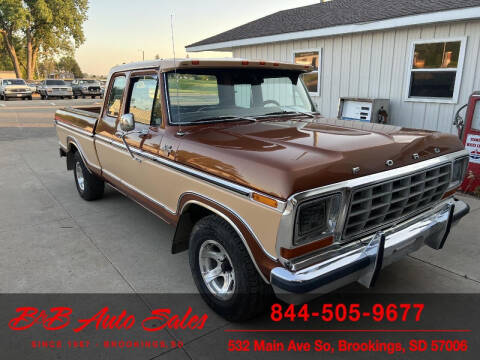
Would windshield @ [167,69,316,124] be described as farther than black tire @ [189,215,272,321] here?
Yes

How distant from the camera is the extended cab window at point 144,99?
3519 mm

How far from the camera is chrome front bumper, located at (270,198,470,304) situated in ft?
7.31

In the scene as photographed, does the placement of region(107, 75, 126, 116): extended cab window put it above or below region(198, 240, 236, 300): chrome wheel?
above

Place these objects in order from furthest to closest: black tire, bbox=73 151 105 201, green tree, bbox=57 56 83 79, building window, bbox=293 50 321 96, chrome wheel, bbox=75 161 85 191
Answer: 1. green tree, bbox=57 56 83 79
2. building window, bbox=293 50 321 96
3. chrome wheel, bbox=75 161 85 191
4. black tire, bbox=73 151 105 201

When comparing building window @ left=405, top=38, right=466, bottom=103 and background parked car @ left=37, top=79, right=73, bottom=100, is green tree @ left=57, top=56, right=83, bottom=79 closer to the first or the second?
background parked car @ left=37, top=79, right=73, bottom=100

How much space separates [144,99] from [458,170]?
3017mm

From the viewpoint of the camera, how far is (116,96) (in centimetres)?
442

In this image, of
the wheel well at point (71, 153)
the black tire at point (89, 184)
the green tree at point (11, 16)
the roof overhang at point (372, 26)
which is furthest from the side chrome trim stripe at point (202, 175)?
the green tree at point (11, 16)

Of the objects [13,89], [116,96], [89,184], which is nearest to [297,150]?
[116,96]

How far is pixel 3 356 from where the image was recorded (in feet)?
8.41

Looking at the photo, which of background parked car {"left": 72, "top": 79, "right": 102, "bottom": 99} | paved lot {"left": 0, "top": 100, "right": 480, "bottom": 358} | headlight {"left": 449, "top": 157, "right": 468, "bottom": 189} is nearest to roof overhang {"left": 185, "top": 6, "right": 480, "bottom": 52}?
paved lot {"left": 0, "top": 100, "right": 480, "bottom": 358}

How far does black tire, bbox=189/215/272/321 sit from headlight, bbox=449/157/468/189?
195 cm

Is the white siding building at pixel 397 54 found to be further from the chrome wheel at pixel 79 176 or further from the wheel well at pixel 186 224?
the chrome wheel at pixel 79 176

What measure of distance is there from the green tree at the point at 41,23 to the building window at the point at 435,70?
134 ft
